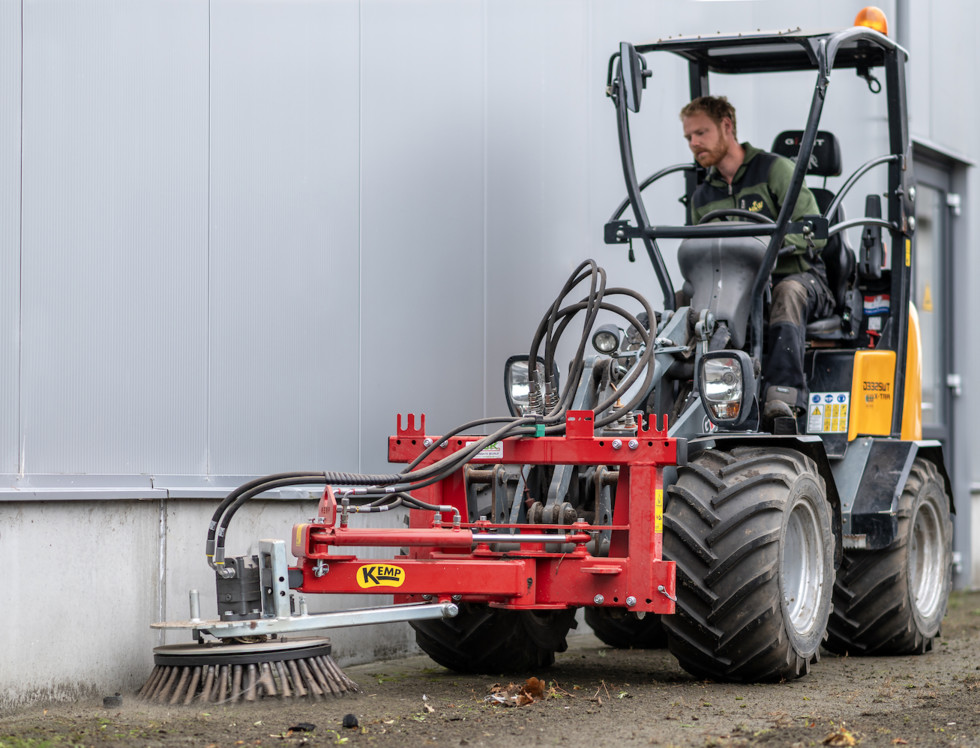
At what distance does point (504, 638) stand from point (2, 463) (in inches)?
95.5

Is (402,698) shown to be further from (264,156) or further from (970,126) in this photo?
(970,126)

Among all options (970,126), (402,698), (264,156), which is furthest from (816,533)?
(970,126)

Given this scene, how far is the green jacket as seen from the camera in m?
7.52

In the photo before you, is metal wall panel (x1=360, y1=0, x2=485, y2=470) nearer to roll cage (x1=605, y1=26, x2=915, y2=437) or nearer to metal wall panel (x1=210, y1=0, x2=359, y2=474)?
metal wall panel (x1=210, y1=0, x2=359, y2=474)

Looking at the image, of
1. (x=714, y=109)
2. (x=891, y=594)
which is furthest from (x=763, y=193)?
(x=891, y=594)

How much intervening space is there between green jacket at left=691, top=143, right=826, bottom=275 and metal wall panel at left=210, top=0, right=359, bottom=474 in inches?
78.3

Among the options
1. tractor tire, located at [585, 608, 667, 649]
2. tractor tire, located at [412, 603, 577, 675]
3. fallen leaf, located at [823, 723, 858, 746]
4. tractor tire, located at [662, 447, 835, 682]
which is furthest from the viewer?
tractor tire, located at [585, 608, 667, 649]

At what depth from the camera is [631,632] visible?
830 cm

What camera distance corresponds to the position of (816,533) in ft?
22.2

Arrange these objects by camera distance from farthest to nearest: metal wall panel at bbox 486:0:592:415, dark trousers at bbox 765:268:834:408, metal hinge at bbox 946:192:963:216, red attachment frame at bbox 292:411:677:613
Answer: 1. metal hinge at bbox 946:192:963:216
2. metal wall panel at bbox 486:0:592:415
3. dark trousers at bbox 765:268:834:408
4. red attachment frame at bbox 292:411:677:613

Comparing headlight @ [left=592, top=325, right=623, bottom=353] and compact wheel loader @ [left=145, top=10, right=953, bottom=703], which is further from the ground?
headlight @ [left=592, top=325, right=623, bottom=353]

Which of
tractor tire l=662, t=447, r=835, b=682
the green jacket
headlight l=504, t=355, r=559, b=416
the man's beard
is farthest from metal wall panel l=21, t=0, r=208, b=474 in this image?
the green jacket

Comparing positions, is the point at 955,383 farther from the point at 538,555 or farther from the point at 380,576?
the point at 380,576

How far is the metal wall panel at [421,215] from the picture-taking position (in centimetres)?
793
